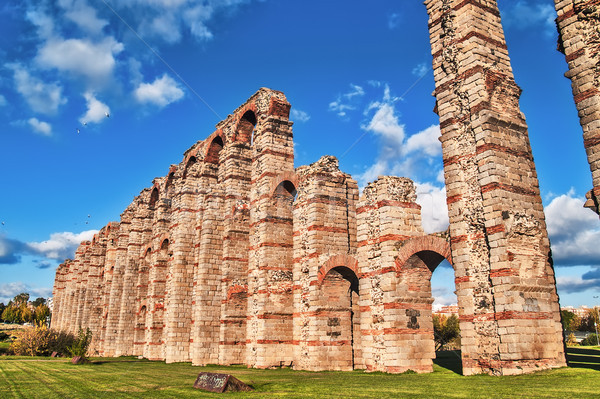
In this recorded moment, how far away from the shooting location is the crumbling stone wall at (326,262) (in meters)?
10.9

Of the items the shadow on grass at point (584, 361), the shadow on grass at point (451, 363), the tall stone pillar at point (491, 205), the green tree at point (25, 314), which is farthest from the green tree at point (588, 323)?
the green tree at point (25, 314)

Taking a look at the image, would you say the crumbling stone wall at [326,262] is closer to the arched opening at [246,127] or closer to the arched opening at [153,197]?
the arched opening at [246,127]

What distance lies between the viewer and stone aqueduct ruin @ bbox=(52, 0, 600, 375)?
35.1 ft

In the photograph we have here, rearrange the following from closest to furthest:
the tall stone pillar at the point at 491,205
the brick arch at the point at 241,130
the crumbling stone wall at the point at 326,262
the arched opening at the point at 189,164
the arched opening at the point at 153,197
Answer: the tall stone pillar at the point at 491,205
the crumbling stone wall at the point at 326,262
the brick arch at the point at 241,130
the arched opening at the point at 189,164
the arched opening at the point at 153,197

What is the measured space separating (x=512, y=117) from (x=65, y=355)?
100ft

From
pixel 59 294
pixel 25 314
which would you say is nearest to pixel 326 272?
pixel 59 294

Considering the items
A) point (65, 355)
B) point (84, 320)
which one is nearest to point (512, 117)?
point (65, 355)

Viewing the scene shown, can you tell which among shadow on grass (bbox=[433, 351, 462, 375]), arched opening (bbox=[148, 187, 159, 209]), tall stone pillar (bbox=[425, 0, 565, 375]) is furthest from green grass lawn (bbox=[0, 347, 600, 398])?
Result: arched opening (bbox=[148, 187, 159, 209])

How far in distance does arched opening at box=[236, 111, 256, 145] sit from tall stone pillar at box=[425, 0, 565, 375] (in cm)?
1319

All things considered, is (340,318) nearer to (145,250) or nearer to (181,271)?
(181,271)

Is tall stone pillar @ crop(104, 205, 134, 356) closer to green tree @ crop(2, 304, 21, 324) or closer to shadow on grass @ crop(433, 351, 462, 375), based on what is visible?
shadow on grass @ crop(433, 351, 462, 375)

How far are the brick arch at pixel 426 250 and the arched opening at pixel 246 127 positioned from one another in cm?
1363

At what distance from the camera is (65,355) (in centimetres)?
2950

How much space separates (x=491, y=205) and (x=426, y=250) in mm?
2716
